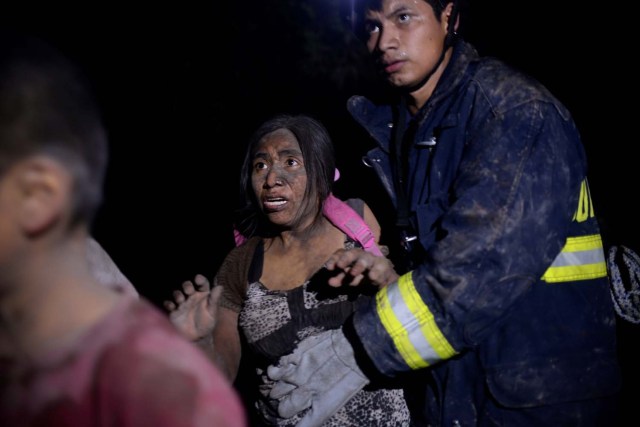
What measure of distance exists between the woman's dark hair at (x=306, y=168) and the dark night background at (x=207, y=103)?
1.24ft

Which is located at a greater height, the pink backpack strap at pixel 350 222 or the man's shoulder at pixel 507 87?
the man's shoulder at pixel 507 87

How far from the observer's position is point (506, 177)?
70.8 inches

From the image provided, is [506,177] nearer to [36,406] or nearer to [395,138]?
[395,138]

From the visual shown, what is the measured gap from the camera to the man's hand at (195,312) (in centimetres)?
196

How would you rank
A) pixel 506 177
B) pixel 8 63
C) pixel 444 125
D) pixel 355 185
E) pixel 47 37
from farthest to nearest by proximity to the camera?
pixel 355 185
pixel 47 37
pixel 444 125
pixel 506 177
pixel 8 63

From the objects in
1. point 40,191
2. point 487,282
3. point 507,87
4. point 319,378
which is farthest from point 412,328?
point 40,191

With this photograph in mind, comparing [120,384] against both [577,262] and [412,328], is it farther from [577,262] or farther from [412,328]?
[577,262]

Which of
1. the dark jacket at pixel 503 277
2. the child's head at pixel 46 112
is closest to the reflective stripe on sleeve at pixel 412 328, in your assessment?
the dark jacket at pixel 503 277

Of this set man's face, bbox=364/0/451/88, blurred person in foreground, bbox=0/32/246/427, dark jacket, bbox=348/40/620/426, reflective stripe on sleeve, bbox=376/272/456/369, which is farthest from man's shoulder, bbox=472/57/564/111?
blurred person in foreground, bbox=0/32/246/427

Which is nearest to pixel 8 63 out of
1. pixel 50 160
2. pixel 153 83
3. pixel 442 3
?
pixel 50 160

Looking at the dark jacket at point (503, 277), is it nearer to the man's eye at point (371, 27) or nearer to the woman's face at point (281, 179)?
the man's eye at point (371, 27)

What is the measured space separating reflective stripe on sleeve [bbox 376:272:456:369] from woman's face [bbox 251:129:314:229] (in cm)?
123

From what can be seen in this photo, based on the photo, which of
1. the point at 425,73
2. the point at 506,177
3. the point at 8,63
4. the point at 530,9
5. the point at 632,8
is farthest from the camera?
the point at 530,9

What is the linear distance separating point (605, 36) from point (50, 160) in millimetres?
3224
